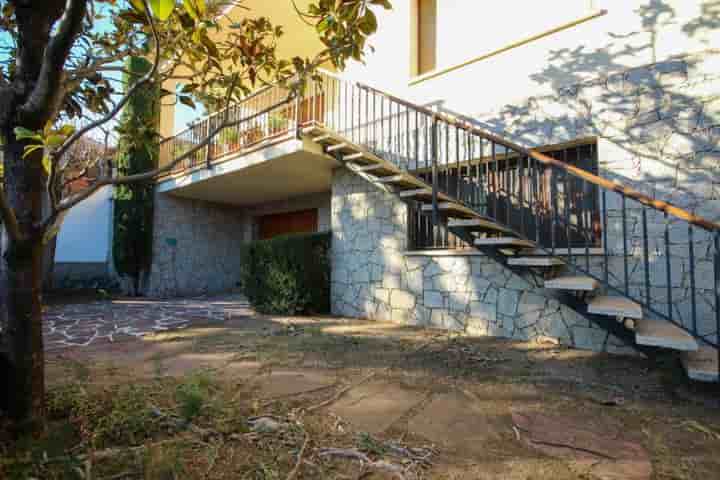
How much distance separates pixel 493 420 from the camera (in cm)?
225

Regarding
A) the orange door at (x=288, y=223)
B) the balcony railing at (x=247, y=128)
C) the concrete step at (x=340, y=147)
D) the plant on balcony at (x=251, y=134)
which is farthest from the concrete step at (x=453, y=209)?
the orange door at (x=288, y=223)

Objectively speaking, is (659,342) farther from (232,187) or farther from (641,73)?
(232,187)

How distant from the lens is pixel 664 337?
261cm

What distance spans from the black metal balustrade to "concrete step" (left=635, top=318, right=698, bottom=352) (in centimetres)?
11

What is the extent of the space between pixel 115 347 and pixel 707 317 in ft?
19.8

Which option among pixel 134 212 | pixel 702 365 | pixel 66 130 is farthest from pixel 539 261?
pixel 134 212

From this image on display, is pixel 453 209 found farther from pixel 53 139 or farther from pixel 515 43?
pixel 53 139

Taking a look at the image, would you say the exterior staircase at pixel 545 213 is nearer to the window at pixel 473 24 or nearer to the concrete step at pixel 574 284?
the concrete step at pixel 574 284

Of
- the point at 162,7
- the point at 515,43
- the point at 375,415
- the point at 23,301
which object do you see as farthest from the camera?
the point at 515,43

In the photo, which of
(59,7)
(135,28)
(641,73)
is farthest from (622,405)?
(135,28)

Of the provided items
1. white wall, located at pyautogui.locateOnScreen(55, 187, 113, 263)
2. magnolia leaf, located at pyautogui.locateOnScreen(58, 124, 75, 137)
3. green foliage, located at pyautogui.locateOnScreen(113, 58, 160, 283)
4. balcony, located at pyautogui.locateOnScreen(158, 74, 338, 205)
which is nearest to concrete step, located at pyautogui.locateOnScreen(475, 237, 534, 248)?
balcony, located at pyautogui.locateOnScreen(158, 74, 338, 205)

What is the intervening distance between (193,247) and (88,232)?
2.91 meters

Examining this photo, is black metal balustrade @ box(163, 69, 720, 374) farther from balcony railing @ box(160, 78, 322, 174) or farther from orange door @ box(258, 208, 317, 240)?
orange door @ box(258, 208, 317, 240)

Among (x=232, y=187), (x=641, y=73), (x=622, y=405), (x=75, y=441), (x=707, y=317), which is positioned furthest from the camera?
(x=232, y=187)
